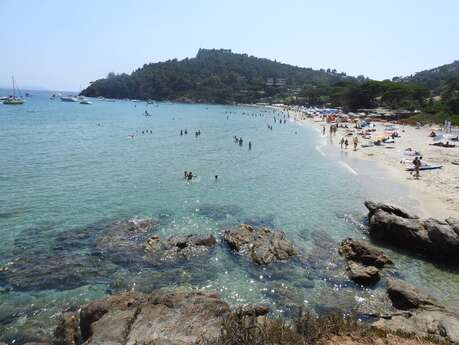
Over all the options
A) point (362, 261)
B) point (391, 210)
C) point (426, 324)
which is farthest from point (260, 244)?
point (426, 324)

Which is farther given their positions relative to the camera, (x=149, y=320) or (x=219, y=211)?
(x=219, y=211)

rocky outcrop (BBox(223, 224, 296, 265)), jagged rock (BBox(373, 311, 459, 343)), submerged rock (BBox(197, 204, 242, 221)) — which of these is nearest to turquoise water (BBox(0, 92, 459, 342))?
submerged rock (BBox(197, 204, 242, 221))

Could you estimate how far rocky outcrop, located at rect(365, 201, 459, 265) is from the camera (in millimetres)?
17297

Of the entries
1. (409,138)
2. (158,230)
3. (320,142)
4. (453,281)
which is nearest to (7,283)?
(158,230)

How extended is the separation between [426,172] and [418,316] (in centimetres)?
2626

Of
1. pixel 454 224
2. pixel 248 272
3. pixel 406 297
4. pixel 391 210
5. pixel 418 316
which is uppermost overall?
pixel 454 224

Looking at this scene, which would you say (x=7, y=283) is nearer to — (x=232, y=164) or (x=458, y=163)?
(x=232, y=164)

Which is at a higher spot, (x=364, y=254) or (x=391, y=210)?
(x=391, y=210)

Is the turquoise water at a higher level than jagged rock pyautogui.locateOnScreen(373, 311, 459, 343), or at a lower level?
lower

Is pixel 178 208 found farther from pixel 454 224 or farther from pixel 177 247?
pixel 454 224

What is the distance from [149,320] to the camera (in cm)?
920

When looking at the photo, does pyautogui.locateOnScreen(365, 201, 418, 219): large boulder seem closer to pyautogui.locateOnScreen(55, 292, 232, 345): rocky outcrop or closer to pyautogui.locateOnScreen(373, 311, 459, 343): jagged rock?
pyautogui.locateOnScreen(373, 311, 459, 343): jagged rock

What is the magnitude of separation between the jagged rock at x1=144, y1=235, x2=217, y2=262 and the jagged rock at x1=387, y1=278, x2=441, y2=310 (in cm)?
803

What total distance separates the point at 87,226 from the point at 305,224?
12.1 metres
